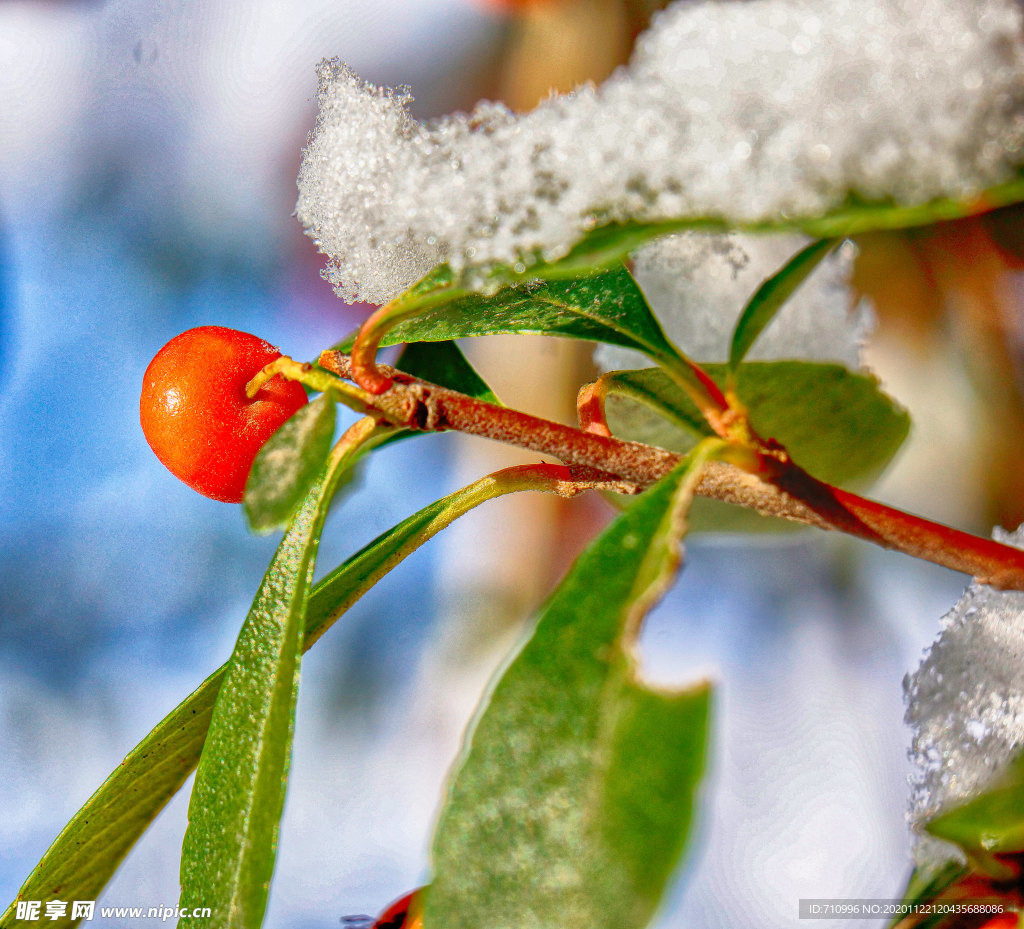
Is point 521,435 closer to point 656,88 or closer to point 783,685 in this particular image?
point 656,88

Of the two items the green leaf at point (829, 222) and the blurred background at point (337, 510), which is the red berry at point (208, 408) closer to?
the green leaf at point (829, 222)

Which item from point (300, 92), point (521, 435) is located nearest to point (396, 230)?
point (521, 435)

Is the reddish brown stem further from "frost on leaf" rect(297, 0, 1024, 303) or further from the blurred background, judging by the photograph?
the blurred background

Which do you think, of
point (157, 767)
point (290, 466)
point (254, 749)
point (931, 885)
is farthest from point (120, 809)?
point (931, 885)

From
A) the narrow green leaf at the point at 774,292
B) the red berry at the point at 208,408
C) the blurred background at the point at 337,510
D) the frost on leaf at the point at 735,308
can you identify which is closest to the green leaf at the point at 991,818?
the narrow green leaf at the point at 774,292

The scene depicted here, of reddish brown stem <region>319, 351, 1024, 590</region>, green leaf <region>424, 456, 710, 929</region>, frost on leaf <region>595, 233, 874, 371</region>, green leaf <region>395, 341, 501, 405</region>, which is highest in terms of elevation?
frost on leaf <region>595, 233, 874, 371</region>

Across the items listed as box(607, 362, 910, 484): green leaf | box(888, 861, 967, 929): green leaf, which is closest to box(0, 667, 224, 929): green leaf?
box(607, 362, 910, 484): green leaf
